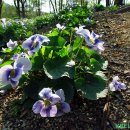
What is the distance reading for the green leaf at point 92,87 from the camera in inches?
107

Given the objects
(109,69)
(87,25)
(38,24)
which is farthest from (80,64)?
(38,24)

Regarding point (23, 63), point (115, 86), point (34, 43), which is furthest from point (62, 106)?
point (115, 86)

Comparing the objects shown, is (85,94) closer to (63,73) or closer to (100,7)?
(63,73)

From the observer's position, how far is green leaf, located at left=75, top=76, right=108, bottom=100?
2711mm

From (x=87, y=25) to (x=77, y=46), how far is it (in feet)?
12.4

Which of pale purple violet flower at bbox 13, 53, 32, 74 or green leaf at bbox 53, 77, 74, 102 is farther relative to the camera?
green leaf at bbox 53, 77, 74, 102

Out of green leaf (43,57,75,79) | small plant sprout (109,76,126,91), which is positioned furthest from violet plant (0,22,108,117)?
small plant sprout (109,76,126,91)

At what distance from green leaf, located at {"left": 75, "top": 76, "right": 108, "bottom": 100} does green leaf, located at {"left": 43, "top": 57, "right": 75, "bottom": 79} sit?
0.14m

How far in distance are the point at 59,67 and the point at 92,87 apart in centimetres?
35

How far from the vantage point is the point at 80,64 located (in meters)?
3.02

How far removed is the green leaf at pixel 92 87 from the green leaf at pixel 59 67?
14cm

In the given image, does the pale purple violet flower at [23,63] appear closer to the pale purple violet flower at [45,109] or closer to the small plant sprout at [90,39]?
the pale purple violet flower at [45,109]

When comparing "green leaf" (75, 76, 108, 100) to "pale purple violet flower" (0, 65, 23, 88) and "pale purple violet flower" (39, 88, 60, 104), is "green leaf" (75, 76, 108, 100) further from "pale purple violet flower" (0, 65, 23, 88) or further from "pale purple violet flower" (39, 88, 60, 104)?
"pale purple violet flower" (0, 65, 23, 88)

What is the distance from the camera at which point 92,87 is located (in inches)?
109
